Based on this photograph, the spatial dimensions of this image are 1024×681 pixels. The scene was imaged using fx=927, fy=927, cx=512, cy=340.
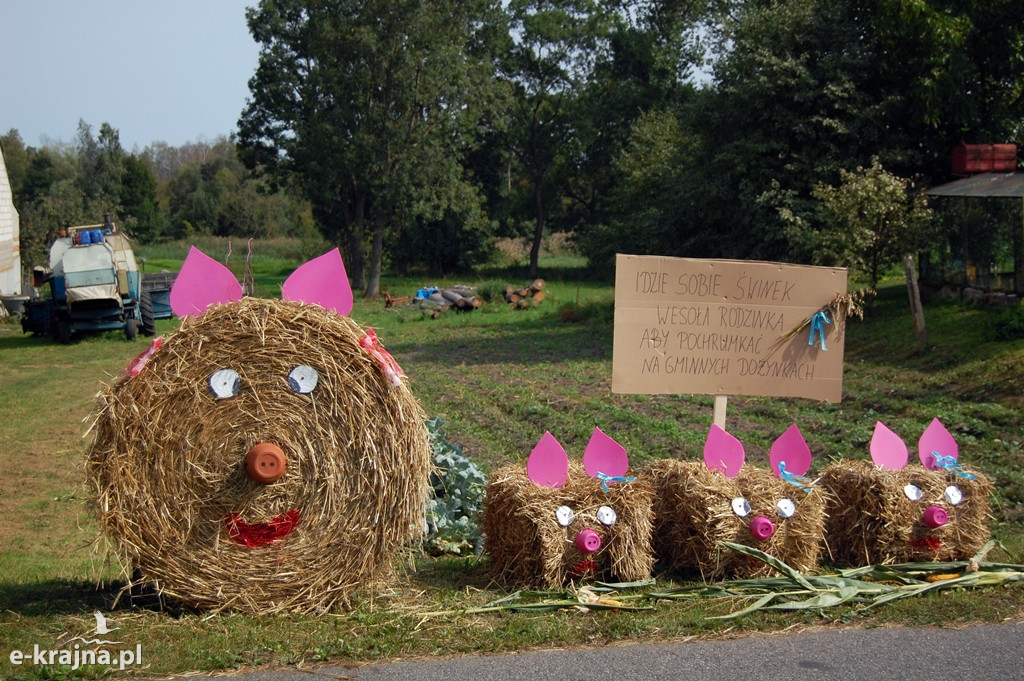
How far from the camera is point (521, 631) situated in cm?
438

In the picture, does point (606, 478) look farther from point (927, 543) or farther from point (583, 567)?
point (927, 543)

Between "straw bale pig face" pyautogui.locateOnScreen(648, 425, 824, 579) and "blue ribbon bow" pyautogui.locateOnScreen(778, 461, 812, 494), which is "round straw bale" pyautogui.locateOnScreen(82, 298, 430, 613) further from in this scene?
"blue ribbon bow" pyautogui.locateOnScreen(778, 461, 812, 494)

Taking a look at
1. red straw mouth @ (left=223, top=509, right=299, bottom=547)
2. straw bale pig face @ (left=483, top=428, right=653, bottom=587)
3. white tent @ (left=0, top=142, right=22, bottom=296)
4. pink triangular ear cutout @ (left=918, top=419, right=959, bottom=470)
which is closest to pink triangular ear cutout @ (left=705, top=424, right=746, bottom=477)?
straw bale pig face @ (left=483, top=428, right=653, bottom=587)

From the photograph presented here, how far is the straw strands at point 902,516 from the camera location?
523cm

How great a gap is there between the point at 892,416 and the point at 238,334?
7928 millimetres

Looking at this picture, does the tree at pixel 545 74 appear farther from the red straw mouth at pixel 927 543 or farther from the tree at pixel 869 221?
the red straw mouth at pixel 927 543

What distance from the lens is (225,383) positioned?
4.62 metres

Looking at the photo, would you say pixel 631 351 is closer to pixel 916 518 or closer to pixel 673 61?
pixel 916 518

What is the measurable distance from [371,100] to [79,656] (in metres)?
29.8

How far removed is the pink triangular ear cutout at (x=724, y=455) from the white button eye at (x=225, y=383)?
8.49ft

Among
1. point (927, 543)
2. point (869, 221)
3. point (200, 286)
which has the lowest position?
point (927, 543)

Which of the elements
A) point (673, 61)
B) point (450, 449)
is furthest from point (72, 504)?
point (673, 61)

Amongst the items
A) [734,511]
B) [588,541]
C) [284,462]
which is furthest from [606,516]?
[284,462]

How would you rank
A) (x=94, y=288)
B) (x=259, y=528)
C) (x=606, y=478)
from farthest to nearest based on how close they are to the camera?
(x=94, y=288) → (x=606, y=478) → (x=259, y=528)
